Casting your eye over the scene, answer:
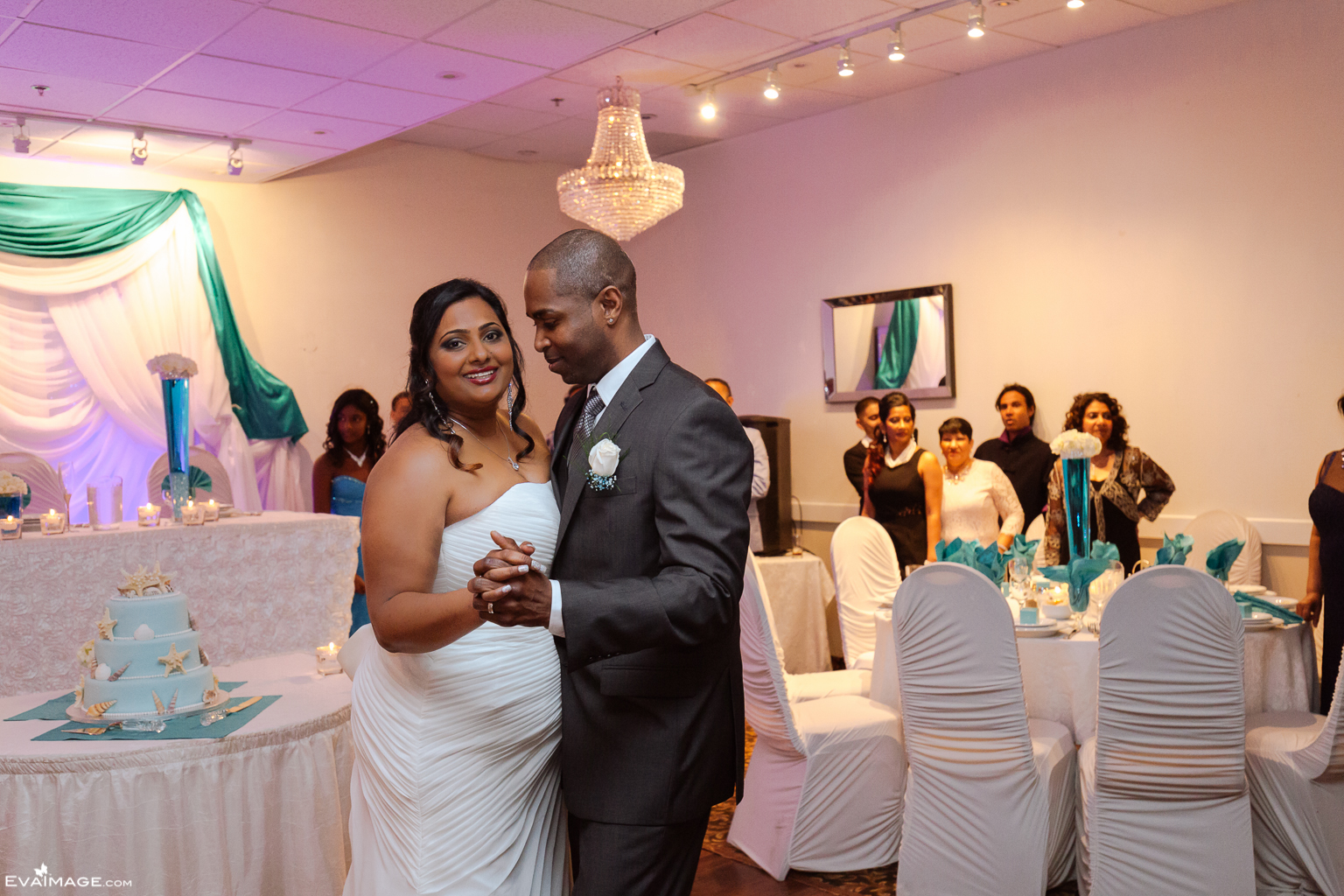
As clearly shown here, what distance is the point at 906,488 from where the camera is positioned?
20.5 feet

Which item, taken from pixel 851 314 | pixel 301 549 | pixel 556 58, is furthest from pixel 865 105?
pixel 301 549

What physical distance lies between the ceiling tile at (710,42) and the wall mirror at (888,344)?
1897mm

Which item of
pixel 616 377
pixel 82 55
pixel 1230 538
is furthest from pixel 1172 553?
→ pixel 82 55

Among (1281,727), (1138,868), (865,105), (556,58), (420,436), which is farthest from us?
(865,105)

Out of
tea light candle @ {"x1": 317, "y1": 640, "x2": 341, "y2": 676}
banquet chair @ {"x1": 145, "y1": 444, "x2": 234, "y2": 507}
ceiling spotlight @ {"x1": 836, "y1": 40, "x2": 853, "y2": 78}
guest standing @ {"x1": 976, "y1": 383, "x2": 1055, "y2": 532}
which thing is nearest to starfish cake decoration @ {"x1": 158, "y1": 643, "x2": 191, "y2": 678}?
tea light candle @ {"x1": 317, "y1": 640, "x2": 341, "y2": 676}

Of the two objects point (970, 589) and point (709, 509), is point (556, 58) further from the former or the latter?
point (709, 509)

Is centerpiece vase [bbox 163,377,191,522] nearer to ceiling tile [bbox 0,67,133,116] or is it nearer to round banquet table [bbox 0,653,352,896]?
ceiling tile [bbox 0,67,133,116]

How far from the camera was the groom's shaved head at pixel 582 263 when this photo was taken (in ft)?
6.06

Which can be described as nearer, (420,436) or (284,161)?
(420,436)

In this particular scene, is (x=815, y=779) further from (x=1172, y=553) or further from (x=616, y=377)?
(x=616, y=377)

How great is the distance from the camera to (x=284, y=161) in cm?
698

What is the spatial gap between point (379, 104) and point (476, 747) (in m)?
4.67

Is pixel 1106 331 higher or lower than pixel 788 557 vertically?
higher

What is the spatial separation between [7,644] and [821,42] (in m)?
4.90
